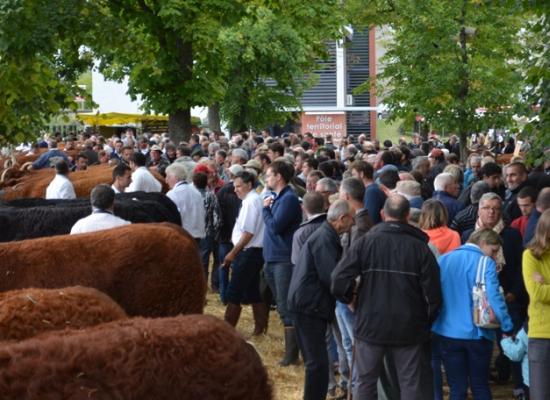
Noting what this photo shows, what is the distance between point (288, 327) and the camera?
11641 mm

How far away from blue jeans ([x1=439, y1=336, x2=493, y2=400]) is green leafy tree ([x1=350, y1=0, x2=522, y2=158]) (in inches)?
479

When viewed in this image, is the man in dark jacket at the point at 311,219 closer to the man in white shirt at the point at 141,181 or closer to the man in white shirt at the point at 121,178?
the man in white shirt at the point at 121,178

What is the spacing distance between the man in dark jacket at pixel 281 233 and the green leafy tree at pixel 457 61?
367 inches

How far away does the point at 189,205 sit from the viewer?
48.7 ft

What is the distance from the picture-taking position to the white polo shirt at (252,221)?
12.6 m

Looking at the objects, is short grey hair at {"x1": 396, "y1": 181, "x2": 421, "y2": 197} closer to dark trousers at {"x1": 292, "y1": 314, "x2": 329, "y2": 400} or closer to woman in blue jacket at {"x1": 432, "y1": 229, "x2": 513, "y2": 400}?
dark trousers at {"x1": 292, "y1": 314, "x2": 329, "y2": 400}

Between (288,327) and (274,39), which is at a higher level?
(274,39)

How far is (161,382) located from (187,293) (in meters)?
5.12

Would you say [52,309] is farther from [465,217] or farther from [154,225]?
[465,217]

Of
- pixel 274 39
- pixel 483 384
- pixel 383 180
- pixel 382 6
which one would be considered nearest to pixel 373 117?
pixel 274 39

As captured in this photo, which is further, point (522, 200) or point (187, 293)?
point (522, 200)

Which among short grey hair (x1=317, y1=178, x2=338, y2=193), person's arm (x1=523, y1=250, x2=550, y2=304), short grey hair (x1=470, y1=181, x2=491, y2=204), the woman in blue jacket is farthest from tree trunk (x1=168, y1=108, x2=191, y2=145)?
person's arm (x1=523, y1=250, x2=550, y2=304)

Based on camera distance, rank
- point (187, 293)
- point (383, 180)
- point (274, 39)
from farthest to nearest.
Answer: point (274, 39)
point (383, 180)
point (187, 293)

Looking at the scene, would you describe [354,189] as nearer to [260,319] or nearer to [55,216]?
[260,319]
